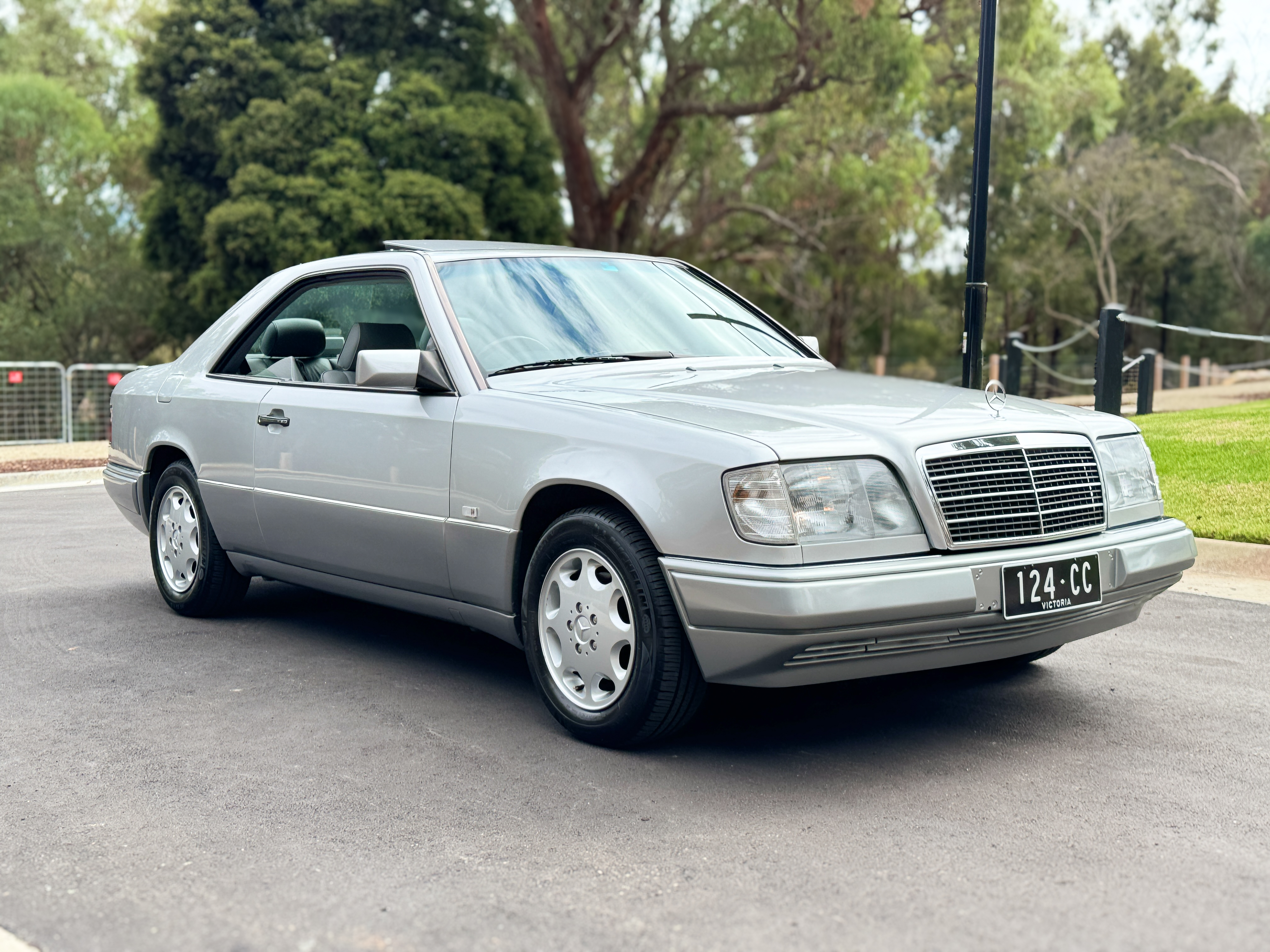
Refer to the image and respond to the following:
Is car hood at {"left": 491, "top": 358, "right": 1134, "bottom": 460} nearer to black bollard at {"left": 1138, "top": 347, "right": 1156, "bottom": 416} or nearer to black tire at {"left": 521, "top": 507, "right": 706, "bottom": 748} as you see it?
black tire at {"left": 521, "top": 507, "right": 706, "bottom": 748}

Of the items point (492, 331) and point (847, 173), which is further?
point (847, 173)

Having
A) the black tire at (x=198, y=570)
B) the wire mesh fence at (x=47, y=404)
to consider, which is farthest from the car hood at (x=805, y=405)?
the wire mesh fence at (x=47, y=404)

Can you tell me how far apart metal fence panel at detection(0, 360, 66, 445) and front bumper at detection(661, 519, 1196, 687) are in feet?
58.7

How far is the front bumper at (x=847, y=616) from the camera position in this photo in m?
3.75

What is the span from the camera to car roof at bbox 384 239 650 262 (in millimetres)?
5340

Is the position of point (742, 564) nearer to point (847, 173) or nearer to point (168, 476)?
point (168, 476)

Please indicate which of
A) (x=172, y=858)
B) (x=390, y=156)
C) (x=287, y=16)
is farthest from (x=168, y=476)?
(x=287, y=16)

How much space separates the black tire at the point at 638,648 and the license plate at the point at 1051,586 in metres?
0.96

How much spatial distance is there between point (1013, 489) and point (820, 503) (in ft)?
2.27

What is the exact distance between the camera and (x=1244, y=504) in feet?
28.3

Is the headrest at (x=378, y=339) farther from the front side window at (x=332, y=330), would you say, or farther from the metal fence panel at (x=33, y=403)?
the metal fence panel at (x=33, y=403)

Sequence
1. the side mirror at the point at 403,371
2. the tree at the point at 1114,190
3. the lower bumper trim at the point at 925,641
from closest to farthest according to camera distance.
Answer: the lower bumper trim at the point at 925,641, the side mirror at the point at 403,371, the tree at the point at 1114,190

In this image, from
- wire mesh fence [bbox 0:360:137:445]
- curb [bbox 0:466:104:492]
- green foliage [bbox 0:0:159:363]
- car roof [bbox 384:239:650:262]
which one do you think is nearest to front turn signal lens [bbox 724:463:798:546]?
car roof [bbox 384:239:650:262]

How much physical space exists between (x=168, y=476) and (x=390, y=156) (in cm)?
1976
